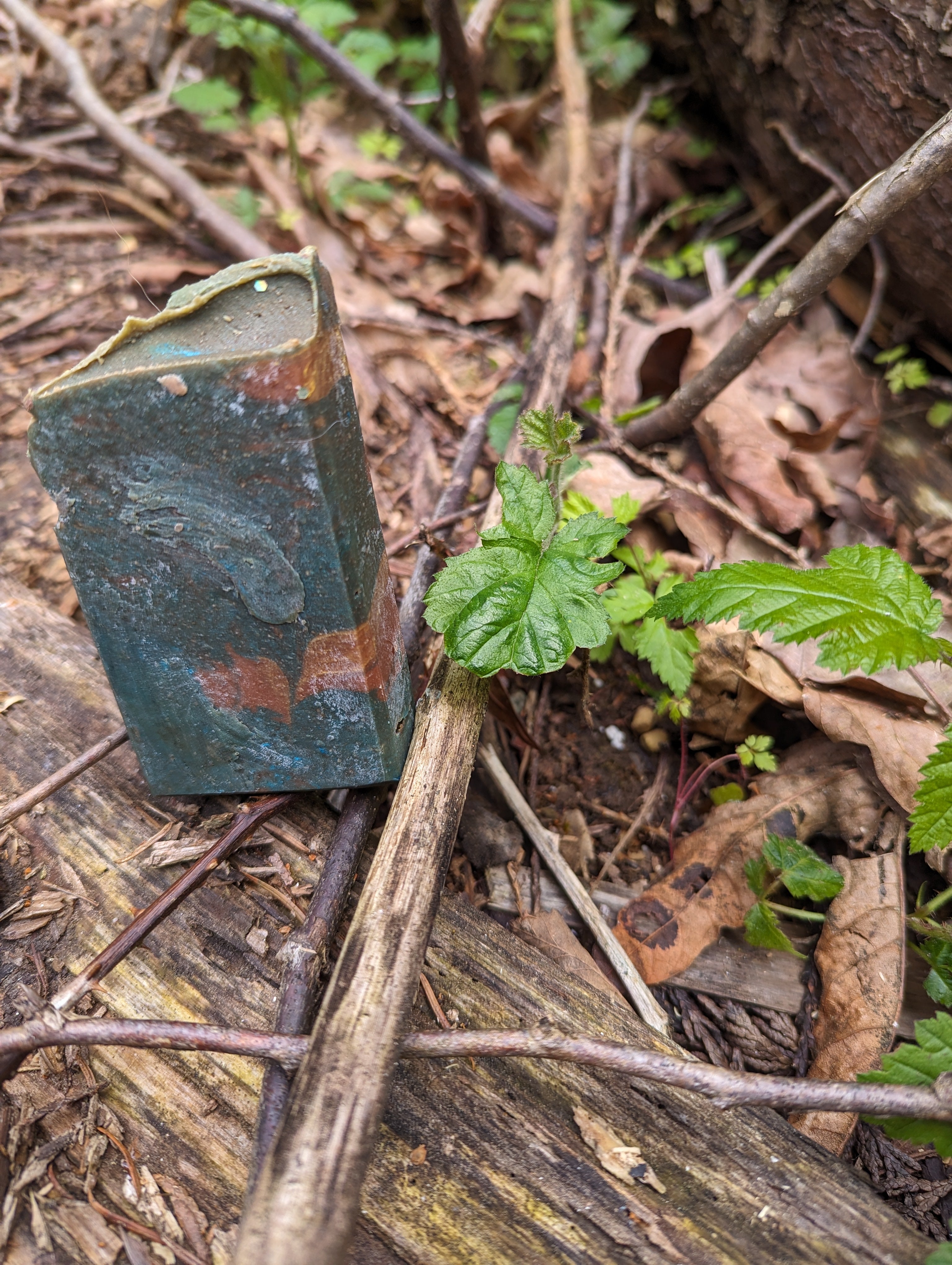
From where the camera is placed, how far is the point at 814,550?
239cm

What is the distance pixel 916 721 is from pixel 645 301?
85.6 inches

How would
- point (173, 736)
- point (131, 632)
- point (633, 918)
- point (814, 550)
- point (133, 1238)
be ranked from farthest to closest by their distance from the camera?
point (814, 550) < point (633, 918) < point (173, 736) < point (131, 632) < point (133, 1238)

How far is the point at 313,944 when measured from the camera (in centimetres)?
151

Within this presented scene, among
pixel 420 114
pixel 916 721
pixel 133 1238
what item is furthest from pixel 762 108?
pixel 133 1238

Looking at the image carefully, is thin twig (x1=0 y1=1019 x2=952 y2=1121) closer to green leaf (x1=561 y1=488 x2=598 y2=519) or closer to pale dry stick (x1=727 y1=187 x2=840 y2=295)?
green leaf (x1=561 y1=488 x2=598 y2=519)

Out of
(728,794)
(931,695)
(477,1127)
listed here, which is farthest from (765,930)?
(477,1127)

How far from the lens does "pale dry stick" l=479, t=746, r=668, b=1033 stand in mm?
1722

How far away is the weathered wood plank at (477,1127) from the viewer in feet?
4.31

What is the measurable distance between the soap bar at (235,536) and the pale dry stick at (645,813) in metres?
0.62

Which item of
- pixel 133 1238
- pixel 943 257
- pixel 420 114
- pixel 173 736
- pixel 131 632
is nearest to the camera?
pixel 133 1238

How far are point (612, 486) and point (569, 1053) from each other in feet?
5.14

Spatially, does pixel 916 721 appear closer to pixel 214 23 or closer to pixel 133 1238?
pixel 133 1238

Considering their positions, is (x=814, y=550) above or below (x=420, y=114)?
below

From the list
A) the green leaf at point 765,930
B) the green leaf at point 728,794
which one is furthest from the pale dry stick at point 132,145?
the green leaf at point 765,930
